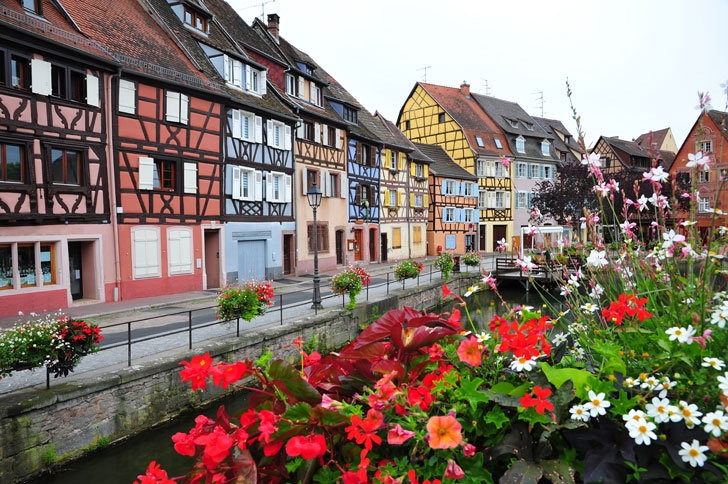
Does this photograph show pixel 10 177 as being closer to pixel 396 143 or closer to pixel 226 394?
pixel 226 394

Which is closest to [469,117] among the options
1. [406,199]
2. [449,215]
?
[449,215]

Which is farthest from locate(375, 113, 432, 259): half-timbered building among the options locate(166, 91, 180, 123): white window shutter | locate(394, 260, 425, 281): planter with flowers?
locate(166, 91, 180, 123): white window shutter

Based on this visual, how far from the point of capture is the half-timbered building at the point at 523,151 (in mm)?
43906

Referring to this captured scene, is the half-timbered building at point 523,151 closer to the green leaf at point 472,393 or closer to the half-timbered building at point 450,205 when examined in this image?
the half-timbered building at point 450,205

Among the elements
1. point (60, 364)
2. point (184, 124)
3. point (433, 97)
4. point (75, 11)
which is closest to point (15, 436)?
point (60, 364)

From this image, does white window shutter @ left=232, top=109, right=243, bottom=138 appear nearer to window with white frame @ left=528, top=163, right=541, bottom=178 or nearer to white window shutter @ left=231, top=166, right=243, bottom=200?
white window shutter @ left=231, top=166, right=243, bottom=200

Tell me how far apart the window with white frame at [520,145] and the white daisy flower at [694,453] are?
4579cm

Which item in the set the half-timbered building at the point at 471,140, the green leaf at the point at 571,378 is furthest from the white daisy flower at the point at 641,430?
the half-timbered building at the point at 471,140

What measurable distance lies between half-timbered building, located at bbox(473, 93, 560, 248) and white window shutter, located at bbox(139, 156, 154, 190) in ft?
105

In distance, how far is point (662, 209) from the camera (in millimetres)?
2654

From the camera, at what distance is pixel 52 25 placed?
14.0 m

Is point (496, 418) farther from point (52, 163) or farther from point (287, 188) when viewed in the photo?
point (287, 188)

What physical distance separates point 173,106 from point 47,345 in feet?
40.2

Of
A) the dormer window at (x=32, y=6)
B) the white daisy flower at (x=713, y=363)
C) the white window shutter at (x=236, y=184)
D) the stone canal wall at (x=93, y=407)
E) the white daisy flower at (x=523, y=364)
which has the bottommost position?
the stone canal wall at (x=93, y=407)
